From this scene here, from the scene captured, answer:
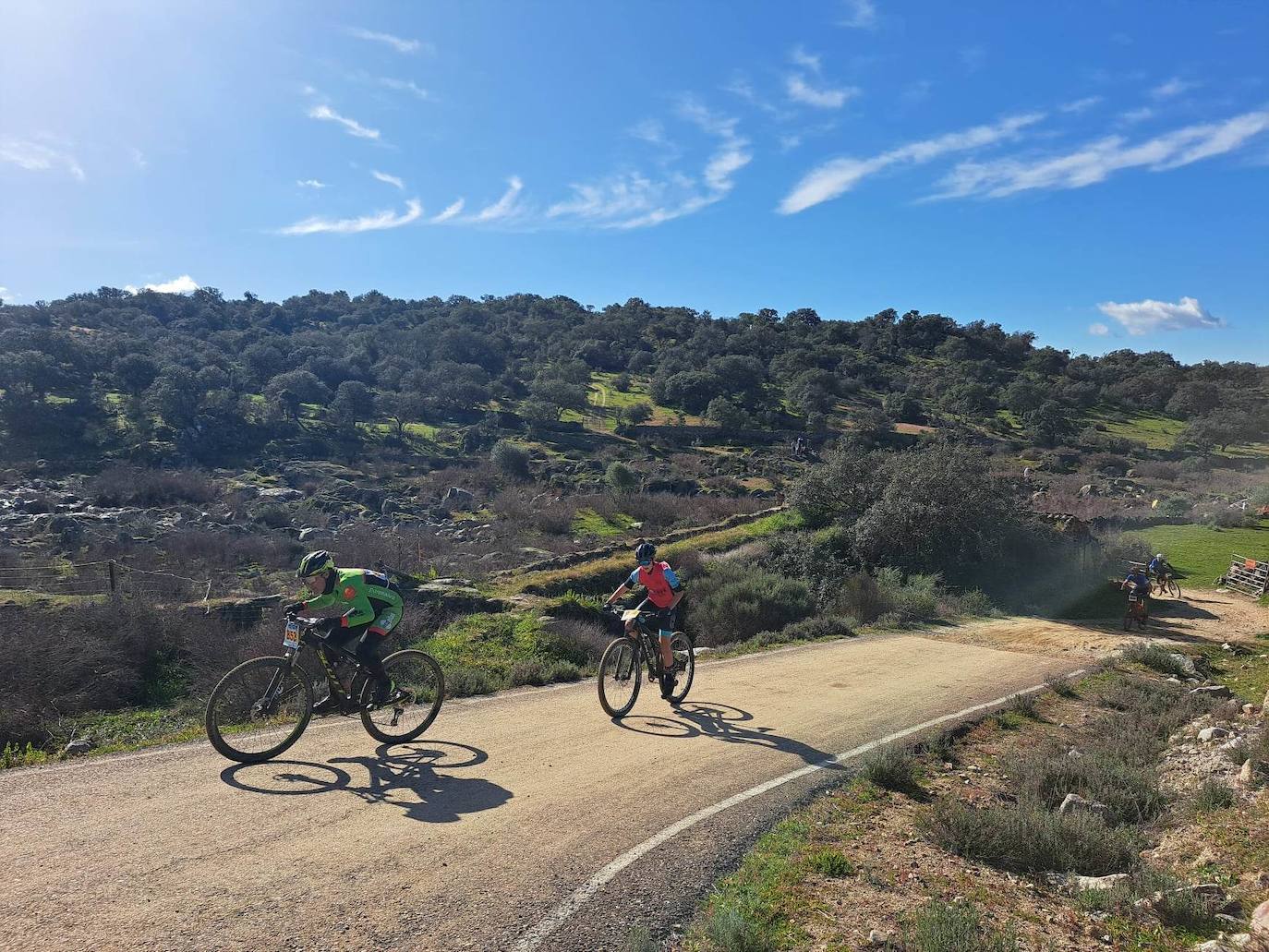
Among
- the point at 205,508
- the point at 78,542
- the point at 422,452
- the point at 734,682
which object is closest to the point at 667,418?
the point at 422,452

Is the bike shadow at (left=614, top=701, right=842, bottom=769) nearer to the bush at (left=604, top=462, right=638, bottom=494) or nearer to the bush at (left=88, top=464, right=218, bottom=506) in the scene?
the bush at (left=604, top=462, right=638, bottom=494)

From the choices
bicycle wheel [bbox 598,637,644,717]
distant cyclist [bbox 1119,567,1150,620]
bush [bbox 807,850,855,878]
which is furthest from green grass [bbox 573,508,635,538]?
bush [bbox 807,850,855,878]

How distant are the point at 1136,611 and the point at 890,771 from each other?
1478cm

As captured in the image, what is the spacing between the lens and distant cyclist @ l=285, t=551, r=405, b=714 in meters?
6.10

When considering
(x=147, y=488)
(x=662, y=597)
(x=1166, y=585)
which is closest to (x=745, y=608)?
(x=662, y=597)

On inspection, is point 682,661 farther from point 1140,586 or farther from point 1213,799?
point 1140,586

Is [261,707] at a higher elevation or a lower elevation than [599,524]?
lower

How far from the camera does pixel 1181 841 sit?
→ 545cm

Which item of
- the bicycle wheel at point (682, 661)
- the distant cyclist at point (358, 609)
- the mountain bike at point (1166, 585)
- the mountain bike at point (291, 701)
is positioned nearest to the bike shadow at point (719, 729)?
the bicycle wheel at point (682, 661)

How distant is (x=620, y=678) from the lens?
8.00 m

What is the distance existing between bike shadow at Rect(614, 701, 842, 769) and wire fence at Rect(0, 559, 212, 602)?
13.6 metres

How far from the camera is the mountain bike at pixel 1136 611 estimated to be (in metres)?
17.3

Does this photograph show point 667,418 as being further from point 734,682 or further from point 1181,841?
point 1181,841

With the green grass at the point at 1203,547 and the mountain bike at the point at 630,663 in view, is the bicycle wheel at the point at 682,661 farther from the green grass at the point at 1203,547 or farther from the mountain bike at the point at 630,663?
the green grass at the point at 1203,547
